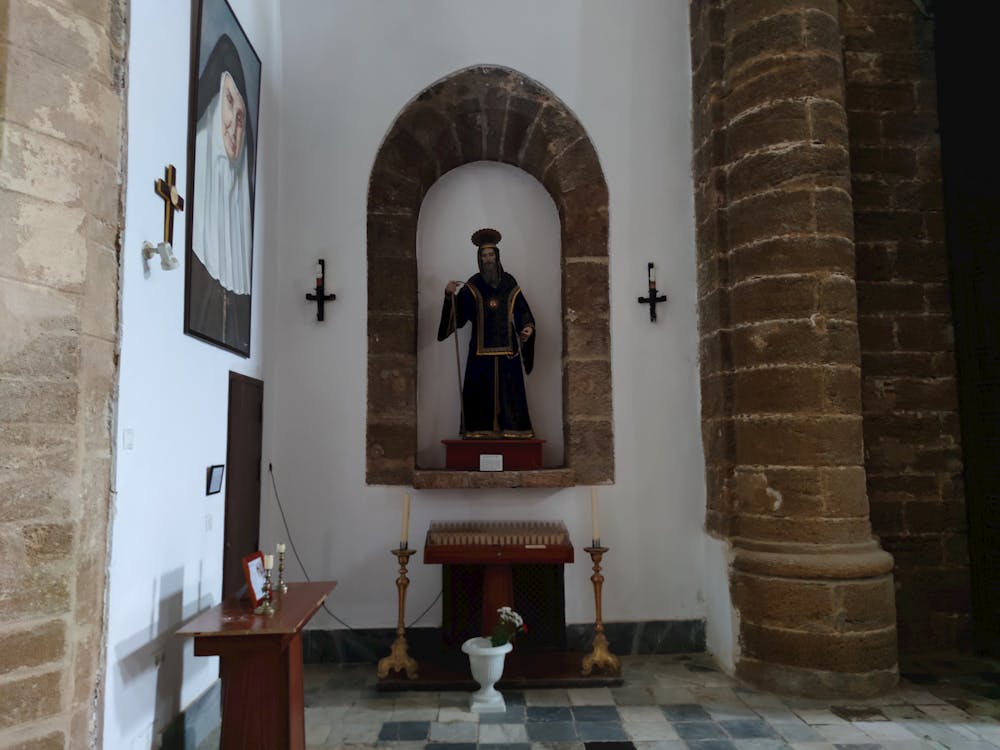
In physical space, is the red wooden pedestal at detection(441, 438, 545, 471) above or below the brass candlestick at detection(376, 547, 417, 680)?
above

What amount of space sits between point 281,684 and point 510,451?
2.17m

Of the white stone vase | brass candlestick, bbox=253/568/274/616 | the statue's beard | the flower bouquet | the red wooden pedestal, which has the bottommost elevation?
the white stone vase

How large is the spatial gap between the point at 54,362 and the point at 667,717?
2948mm

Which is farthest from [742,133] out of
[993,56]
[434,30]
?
[434,30]

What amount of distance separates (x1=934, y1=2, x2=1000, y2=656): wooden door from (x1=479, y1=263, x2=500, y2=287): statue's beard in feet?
9.15

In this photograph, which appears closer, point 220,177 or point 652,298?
point 220,177

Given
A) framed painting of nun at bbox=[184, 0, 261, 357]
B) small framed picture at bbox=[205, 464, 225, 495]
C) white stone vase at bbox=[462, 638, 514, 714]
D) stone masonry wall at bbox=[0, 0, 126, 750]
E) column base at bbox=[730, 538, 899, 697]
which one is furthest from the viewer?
column base at bbox=[730, 538, 899, 697]

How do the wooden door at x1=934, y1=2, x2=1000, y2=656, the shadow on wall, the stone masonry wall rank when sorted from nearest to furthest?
the stone masonry wall < the shadow on wall < the wooden door at x1=934, y1=2, x2=1000, y2=656

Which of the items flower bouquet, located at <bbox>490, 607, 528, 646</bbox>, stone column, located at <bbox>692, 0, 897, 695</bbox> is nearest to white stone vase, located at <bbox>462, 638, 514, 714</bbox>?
flower bouquet, located at <bbox>490, 607, 528, 646</bbox>

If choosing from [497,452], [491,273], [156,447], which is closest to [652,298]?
[491,273]

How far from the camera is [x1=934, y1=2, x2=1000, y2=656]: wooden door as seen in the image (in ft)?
14.3

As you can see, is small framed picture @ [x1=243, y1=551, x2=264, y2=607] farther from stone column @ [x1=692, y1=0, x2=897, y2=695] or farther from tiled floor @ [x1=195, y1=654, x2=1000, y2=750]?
stone column @ [x1=692, y1=0, x2=897, y2=695]

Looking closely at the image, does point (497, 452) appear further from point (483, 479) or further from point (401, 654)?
point (401, 654)

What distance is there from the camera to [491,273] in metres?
4.68
